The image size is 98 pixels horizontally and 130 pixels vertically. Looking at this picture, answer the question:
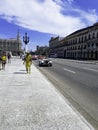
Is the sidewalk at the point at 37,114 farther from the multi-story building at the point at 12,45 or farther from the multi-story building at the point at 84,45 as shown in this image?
the multi-story building at the point at 12,45

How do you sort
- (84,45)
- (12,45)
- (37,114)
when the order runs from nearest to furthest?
(37,114)
(84,45)
(12,45)

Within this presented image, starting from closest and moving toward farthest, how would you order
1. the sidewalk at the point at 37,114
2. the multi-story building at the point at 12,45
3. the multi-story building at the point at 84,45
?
1. the sidewalk at the point at 37,114
2. the multi-story building at the point at 84,45
3. the multi-story building at the point at 12,45

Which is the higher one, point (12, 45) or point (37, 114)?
point (12, 45)

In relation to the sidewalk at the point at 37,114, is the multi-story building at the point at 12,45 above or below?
above

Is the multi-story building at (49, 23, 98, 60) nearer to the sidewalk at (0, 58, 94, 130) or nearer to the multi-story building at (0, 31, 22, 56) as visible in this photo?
the multi-story building at (0, 31, 22, 56)

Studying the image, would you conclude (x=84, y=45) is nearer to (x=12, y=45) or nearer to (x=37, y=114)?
(x=12, y=45)

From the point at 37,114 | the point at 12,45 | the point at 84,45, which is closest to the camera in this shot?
the point at 37,114

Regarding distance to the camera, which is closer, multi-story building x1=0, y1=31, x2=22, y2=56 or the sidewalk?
the sidewalk

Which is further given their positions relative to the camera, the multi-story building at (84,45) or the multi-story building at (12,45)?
the multi-story building at (12,45)

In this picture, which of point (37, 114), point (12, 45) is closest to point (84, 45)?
point (12, 45)

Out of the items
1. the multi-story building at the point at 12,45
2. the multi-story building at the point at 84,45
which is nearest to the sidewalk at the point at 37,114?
the multi-story building at the point at 84,45

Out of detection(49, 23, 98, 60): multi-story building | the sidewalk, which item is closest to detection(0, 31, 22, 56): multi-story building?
detection(49, 23, 98, 60): multi-story building

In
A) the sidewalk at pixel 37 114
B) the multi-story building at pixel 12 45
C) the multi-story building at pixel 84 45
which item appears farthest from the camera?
the multi-story building at pixel 12 45

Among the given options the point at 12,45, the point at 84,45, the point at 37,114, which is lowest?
the point at 37,114
